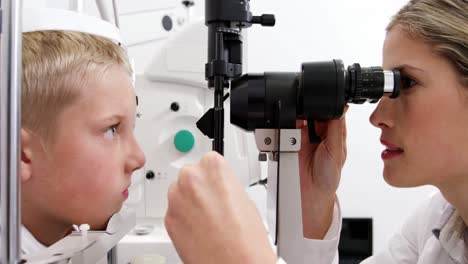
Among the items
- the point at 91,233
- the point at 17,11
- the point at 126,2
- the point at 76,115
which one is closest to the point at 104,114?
the point at 76,115

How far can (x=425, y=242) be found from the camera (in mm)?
1053

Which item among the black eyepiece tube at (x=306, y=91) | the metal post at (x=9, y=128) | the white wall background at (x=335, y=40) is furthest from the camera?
the white wall background at (x=335, y=40)

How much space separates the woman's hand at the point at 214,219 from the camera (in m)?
0.45

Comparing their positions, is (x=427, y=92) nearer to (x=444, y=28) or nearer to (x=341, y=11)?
(x=444, y=28)

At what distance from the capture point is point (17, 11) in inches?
15.0

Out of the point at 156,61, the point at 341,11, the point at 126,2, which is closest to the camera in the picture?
the point at 156,61

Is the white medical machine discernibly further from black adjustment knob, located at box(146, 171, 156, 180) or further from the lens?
the lens

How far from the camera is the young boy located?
0.67 meters

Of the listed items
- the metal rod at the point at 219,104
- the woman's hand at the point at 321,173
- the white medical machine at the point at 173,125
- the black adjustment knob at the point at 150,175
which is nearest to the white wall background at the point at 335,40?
the white medical machine at the point at 173,125

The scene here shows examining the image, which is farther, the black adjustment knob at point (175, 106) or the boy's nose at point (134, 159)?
the black adjustment knob at point (175, 106)

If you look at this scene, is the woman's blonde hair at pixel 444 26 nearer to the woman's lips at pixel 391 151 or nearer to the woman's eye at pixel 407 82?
the woman's eye at pixel 407 82

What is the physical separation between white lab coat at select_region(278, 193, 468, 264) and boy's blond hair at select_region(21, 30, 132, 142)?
21.4 inches

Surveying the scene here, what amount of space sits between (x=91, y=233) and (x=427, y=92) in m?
0.68

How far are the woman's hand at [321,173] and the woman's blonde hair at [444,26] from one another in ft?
0.77
